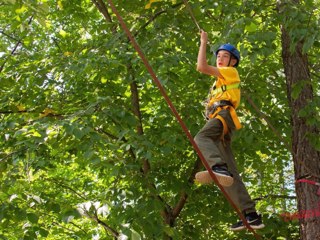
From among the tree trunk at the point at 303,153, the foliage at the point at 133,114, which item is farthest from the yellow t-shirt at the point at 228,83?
the tree trunk at the point at 303,153

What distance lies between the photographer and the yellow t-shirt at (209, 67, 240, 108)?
139 inches

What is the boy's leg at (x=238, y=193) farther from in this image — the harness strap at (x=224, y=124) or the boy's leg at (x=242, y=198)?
the harness strap at (x=224, y=124)

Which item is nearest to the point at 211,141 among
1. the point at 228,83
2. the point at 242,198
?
the point at 228,83

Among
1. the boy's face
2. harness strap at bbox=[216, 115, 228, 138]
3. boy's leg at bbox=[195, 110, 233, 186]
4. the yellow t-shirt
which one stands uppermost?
the boy's face

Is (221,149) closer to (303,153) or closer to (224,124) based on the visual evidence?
(224,124)

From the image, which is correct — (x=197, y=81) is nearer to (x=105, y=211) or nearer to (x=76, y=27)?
(x=76, y=27)

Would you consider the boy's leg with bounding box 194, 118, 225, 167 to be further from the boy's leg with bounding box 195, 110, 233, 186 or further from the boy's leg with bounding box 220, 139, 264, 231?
the boy's leg with bounding box 220, 139, 264, 231

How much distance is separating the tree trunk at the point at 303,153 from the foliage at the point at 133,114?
0.24 metres

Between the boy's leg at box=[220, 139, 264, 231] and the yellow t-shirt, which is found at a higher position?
the yellow t-shirt

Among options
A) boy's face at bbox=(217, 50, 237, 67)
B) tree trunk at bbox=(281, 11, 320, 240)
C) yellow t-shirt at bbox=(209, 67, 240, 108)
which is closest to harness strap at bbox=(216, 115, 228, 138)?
yellow t-shirt at bbox=(209, 67, 240, 108)

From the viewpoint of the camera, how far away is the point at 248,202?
3746 millimetres

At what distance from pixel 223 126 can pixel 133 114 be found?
206 centimetres

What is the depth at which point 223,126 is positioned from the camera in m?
3.65

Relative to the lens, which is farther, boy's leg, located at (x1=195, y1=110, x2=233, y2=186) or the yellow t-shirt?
the yellow t-shirt
